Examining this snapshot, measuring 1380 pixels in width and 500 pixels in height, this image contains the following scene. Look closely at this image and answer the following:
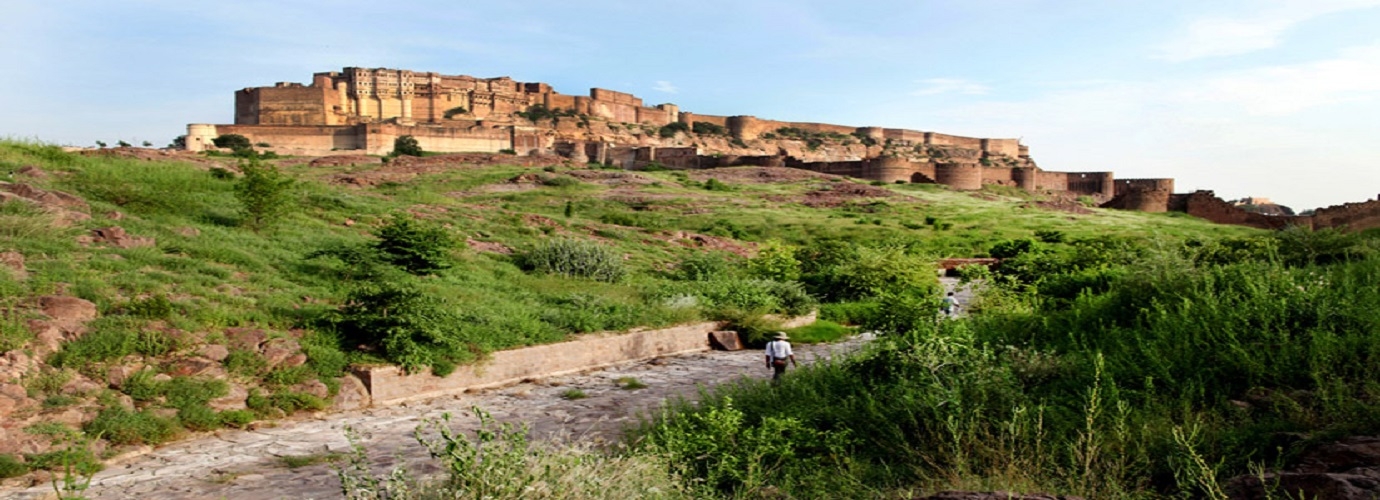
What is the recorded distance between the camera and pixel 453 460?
4.03 m

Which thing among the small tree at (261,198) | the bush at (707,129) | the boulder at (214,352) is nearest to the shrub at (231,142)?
the bush at (707,129)

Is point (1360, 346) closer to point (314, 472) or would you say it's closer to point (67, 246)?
point (314, 472)

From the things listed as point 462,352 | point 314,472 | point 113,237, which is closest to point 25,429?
point 314,472

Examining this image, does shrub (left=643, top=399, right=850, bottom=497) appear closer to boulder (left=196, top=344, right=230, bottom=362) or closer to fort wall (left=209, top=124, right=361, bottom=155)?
boulder (left=196, top=344, right=230, bottom=362)

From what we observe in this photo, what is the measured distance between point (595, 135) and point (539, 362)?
68.1 meters

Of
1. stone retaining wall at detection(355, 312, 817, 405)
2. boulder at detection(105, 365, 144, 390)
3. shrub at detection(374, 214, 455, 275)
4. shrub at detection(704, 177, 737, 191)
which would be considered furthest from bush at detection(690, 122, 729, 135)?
boulder at detection(105, 365, 144, 390)

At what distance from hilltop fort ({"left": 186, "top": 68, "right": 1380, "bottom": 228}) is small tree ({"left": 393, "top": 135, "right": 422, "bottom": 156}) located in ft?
6.14

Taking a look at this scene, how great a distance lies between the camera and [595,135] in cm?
7756

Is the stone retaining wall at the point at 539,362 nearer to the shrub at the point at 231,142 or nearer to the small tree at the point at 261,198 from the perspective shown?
the small tree at the point at 261,198

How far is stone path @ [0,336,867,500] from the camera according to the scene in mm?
6078

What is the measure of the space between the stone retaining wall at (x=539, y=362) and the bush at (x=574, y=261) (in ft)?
10.4

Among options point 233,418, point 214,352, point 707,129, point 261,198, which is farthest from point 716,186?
point 707,129

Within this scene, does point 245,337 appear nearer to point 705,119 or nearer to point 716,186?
point 716,186

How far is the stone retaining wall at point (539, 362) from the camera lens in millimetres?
9109
